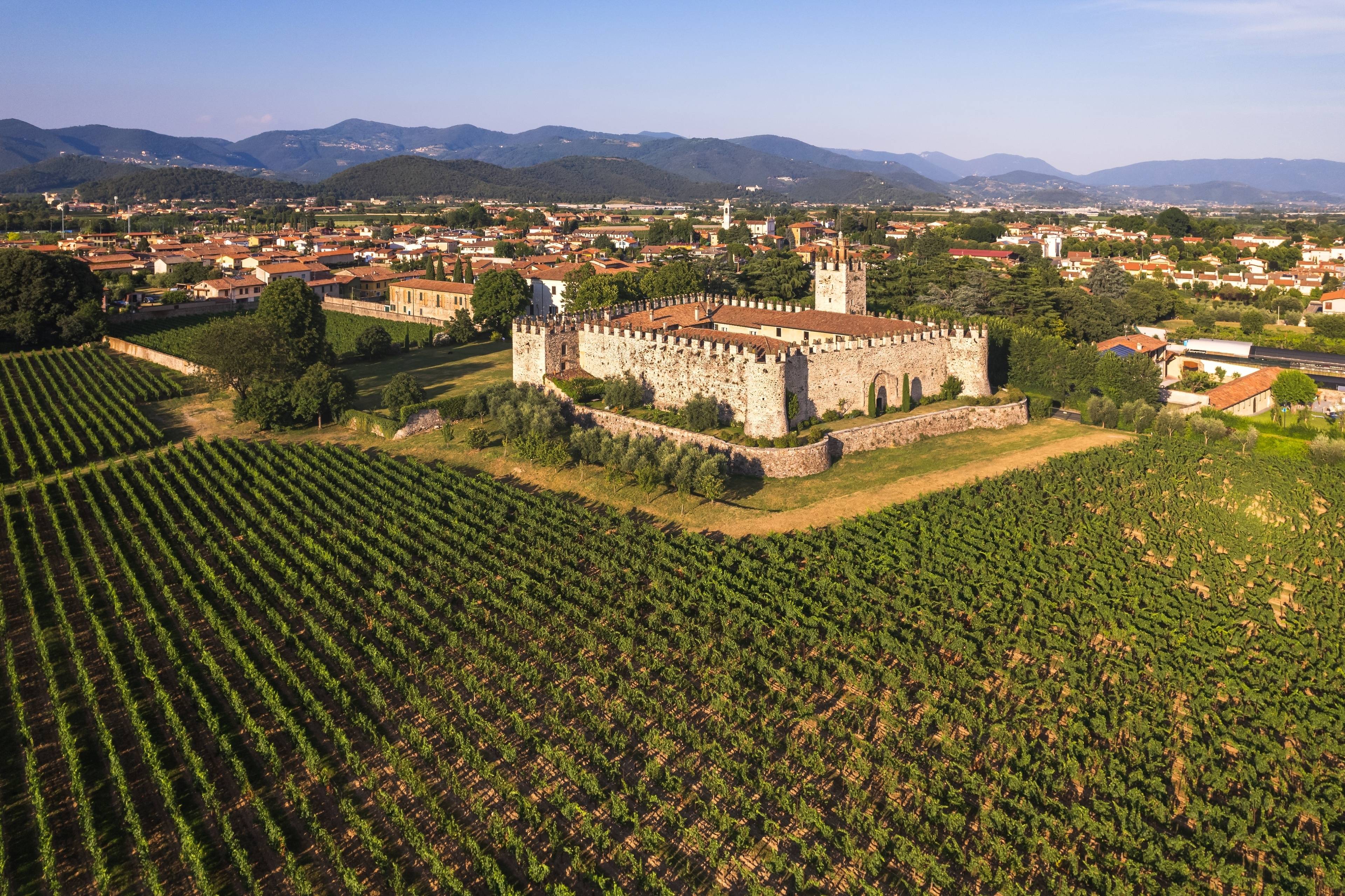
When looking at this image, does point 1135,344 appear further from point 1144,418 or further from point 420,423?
point 420,423

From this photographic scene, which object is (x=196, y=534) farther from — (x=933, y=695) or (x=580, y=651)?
(x=933, y=695)

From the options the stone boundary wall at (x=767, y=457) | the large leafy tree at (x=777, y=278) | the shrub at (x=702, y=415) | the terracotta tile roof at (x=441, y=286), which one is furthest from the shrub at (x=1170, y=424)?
the terracotta tile roof at (x=441, y=286)

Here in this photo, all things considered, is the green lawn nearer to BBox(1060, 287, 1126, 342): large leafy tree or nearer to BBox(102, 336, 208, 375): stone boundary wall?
BBox(102, 336, 208, 375): stone boundary wall

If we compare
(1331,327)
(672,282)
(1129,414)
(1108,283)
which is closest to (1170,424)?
(1129,414)

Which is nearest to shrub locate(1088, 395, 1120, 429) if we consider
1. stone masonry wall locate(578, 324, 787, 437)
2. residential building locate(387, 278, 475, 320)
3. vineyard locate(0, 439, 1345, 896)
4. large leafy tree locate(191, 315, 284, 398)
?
vineyard locate(0, 439, 1345, 896)

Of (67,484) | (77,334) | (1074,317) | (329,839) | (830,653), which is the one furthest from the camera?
(77,334)

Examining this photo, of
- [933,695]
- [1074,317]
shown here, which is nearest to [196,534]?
[933,695]
